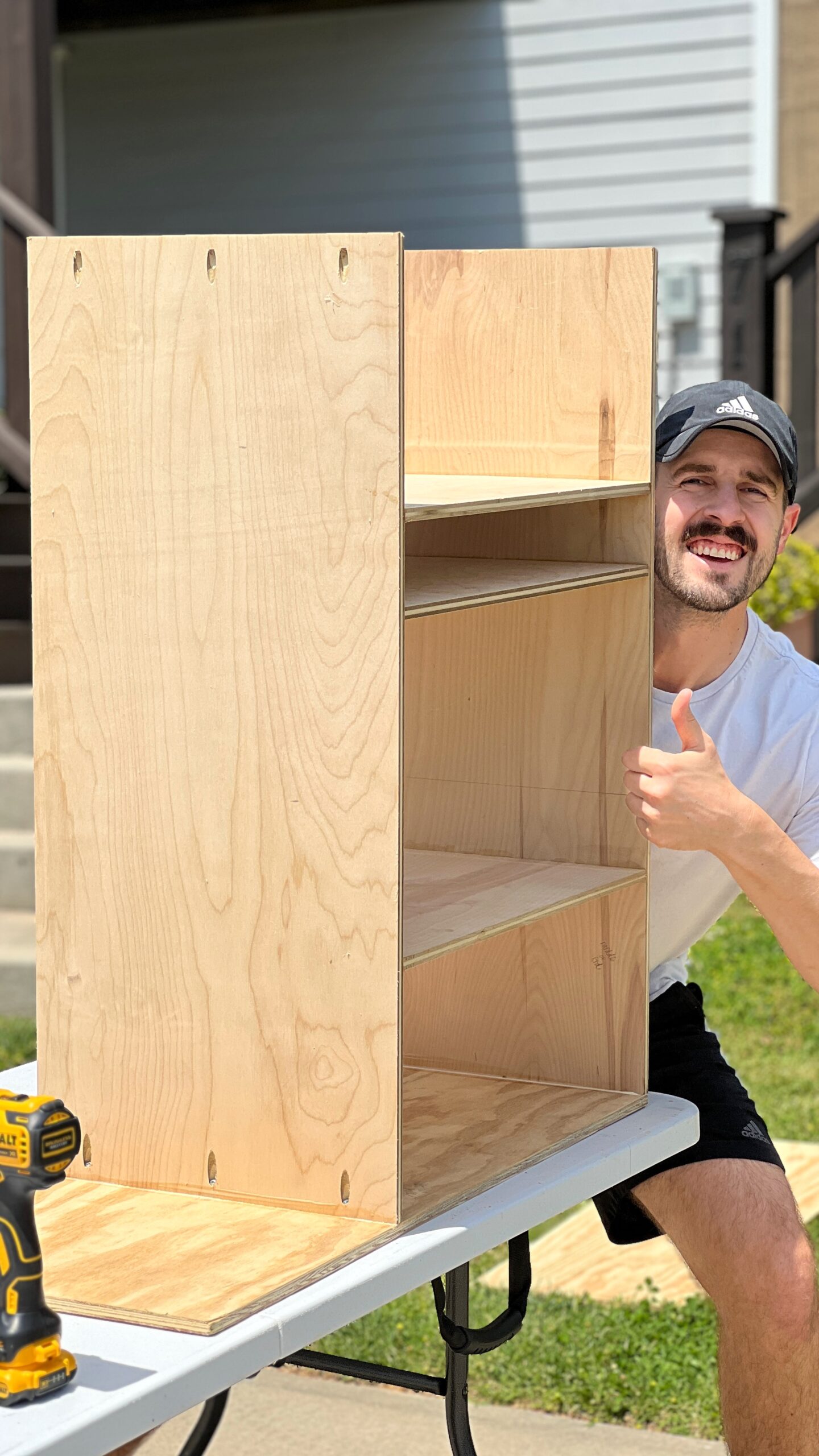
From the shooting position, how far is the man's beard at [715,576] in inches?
102

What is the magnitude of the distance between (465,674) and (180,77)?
8.10 m

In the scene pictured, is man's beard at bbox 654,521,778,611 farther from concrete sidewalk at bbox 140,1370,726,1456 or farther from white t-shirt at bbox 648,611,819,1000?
concrete sidewalk at bbox 140,1370,726,1456

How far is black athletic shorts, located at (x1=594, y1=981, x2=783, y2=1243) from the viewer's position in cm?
261

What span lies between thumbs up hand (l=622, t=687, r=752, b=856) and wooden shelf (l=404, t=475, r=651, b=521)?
0.31 meters

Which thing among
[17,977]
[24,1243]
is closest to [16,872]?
[17,977]

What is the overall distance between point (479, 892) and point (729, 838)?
1.10 feet

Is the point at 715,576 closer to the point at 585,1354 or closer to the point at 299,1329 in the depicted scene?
Result: the point at 299,1329

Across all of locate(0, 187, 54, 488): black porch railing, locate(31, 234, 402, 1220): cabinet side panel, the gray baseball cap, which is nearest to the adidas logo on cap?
the gray baseball cap

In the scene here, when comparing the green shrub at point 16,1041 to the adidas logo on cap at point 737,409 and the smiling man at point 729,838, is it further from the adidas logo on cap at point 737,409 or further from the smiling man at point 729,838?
the adidas logo on cap at point 737,409

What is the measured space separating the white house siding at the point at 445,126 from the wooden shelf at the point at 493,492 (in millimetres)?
6800

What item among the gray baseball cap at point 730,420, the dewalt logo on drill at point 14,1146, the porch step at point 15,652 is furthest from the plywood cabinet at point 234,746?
the porch step at point 15,652

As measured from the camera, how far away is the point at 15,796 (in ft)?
19.7

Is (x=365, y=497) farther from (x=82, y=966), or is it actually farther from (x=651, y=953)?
(x=651, y=953)

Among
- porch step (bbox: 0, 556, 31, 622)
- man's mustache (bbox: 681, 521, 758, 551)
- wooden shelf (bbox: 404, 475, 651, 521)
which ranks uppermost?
wooden shelf (bbox: 404, 475, 651, 521)
